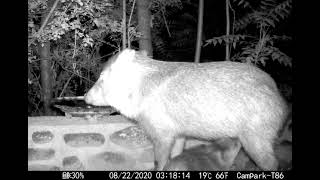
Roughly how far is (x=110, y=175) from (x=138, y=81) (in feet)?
3.49

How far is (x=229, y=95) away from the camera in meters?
3.51

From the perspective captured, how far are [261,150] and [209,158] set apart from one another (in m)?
0.57

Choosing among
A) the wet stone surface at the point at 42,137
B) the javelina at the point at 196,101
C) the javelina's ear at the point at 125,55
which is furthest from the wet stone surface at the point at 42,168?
the javelina's ear at the point at 125,55

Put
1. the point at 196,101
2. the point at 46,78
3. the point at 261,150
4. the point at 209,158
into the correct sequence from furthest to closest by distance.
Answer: the point at 46,78 → the point at 209,158 → the point at 196,101 → the point at 261,150

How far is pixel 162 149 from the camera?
12.6 ft

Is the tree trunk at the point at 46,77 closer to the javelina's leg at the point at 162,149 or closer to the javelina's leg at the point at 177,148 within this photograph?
the javelina's leg at the point at 177,148

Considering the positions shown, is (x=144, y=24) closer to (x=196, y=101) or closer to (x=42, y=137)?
(x=42, y=137)

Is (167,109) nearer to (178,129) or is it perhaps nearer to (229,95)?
(178,129)

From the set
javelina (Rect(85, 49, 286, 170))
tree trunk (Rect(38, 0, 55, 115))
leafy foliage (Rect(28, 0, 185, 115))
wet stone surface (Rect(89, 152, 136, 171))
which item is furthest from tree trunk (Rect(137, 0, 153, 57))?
wet stone surface (Rect(89, 152, 136, 171))

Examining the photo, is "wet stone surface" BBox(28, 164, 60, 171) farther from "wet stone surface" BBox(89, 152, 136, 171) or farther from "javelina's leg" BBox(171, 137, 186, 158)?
"javelina's leg" BBox(171, 137, 186, 158)

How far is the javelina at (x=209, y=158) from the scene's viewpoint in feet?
11.9

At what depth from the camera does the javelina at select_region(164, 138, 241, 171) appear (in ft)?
11.9

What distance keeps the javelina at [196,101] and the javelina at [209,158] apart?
220 mm

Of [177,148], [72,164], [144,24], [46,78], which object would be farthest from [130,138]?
[46,78]
